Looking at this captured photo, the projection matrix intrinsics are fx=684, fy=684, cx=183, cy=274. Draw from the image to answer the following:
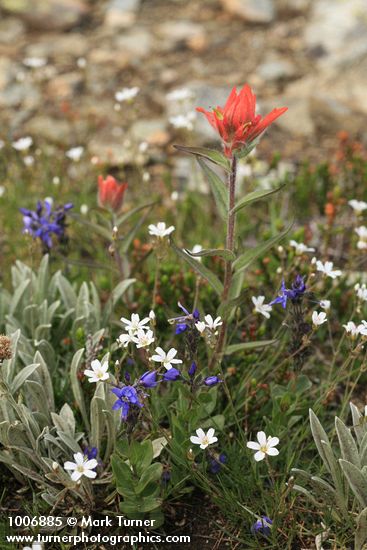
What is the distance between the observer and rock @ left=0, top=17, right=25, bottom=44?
760 centimetres

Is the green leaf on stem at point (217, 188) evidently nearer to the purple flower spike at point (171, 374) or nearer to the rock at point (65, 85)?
the purple flower spike at point (171, 374)

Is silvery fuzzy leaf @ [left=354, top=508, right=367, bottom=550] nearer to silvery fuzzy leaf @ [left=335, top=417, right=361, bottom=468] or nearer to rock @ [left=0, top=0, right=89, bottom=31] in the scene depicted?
silvery fuzzy leaf @ [left=335, top=417, right=361, bottom=468]

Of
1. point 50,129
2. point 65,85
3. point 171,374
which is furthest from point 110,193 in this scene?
point 65,85

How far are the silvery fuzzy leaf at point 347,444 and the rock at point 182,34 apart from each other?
5.90m

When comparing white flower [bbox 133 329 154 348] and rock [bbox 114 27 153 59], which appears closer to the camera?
white flower [bbox 133 329 154 348]

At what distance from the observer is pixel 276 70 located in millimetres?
7129

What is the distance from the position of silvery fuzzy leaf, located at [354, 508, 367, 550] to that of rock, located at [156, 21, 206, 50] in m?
6.16

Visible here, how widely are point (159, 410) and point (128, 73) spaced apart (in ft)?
16.3

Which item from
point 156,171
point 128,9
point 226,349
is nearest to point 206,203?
point 156,171

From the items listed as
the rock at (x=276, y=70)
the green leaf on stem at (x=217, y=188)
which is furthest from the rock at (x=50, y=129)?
the green leaf on stem at (x=217, y=188)

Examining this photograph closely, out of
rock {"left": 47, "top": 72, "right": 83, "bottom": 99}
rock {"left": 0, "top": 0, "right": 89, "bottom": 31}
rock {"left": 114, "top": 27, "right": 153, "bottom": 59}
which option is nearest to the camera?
rock {"left": 47, "top": 72, "right": 83, "bottom": 99}

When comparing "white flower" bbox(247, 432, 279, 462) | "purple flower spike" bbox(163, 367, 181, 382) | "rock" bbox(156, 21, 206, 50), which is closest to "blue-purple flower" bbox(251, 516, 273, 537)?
"white flower" bbox(247, 432, 279, 462)

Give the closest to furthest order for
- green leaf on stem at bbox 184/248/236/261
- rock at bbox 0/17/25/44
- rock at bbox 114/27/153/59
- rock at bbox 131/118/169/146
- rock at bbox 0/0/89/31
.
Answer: green leaf on stem at bbox 184/248/236/261 < rock at bbox 131/118/169/146 < rock at bbox 114/27/153/59 < rock at bbox 0/17/25/44 < rock at bbox 0/0/89/31

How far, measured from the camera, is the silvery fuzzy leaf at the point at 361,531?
2.45 m
